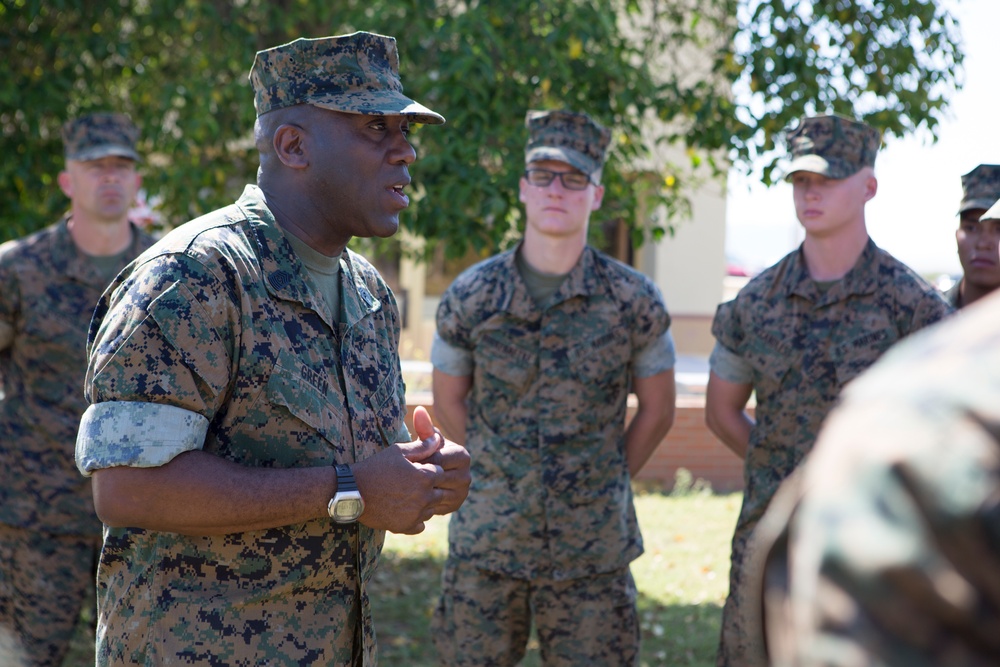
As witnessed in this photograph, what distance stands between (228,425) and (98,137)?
323 cm

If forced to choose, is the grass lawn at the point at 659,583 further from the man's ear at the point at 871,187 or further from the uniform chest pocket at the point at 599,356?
the man's ear at the point at 871,187

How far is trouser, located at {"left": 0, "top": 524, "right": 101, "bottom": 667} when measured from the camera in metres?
4.34

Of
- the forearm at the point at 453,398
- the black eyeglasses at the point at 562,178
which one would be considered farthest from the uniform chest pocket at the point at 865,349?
the forearm at the point at 453,398

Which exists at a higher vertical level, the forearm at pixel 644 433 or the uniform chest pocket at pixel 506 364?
the uniform chest pocket at pixel 506 364

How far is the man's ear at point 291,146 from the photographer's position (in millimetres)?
2510

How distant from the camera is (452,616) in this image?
4.05 metres

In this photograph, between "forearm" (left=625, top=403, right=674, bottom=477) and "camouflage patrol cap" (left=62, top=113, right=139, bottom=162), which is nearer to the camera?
"forearm" (left=625, top=403, right=674, bottom=477)

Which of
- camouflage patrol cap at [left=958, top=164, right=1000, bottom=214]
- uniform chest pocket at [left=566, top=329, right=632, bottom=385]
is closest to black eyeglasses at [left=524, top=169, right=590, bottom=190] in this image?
uniform chest pocket at [left=566, top=329, right=632, bottom=385]

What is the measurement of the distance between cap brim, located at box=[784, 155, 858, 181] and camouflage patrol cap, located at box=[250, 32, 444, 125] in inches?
78.6

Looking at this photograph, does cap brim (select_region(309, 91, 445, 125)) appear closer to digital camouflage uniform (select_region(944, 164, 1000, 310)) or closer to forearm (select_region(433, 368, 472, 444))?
forearm (select_region(433, 368, 472, 444))

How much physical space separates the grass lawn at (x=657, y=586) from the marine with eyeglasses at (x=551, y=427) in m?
1.48

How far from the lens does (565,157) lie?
4199 mm

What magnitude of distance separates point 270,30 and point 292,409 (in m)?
4.50

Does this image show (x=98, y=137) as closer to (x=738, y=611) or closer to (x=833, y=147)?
(x=833, y=147)
